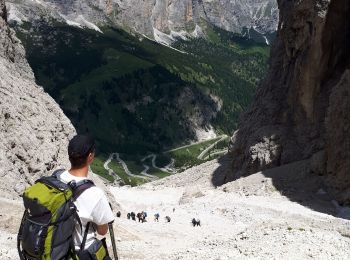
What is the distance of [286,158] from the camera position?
66.9 meters

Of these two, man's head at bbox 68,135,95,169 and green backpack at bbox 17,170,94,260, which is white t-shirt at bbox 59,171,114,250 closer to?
green backpack at bbox 17,170,94,260

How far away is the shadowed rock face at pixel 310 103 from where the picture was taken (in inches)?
2125

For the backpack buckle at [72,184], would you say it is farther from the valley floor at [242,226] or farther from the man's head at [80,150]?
the valley floor at [242,226]

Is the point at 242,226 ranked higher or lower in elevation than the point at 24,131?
lower

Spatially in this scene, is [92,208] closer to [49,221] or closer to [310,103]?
[49,221]

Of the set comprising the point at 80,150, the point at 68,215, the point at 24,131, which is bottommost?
the point at 24,131

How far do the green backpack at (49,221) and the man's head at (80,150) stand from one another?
564 millimetres

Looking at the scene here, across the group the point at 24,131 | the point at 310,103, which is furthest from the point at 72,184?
the point at 310,103

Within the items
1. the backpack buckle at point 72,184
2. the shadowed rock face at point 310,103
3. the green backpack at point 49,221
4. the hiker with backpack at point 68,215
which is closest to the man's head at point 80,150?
the hiker with backpack at point 68,215

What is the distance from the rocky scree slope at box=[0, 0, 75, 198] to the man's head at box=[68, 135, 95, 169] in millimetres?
21045

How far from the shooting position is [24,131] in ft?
111

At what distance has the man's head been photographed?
898 cm

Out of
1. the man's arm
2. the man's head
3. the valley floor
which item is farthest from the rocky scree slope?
the man's arm

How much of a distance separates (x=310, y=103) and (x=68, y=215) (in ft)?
205
